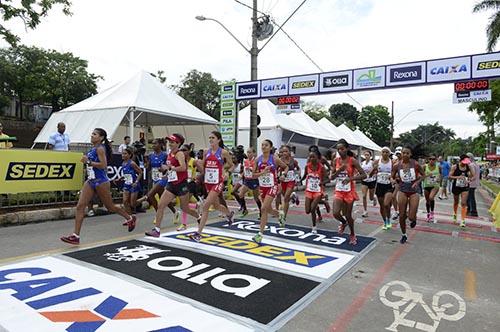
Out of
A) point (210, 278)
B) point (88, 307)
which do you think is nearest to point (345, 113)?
point (210, 278)

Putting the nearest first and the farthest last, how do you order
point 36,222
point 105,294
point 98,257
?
point 105,294, point 98,257, point 36,222

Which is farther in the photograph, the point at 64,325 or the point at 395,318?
the point at 395,318

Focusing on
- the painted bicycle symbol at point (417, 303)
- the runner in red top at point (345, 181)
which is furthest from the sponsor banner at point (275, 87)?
the painted bicycle symbol at point (417, 303)

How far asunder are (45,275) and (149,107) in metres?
12.4

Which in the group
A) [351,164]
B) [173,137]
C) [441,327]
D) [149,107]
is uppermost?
[149,107]

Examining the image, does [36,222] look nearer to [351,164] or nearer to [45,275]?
[45,275]

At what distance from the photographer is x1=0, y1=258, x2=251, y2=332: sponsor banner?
10.5 feet

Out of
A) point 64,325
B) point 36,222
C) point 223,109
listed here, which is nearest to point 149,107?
point 223,109

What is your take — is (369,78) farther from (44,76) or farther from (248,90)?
(44,76)

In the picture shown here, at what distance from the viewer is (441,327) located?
347 centimetres

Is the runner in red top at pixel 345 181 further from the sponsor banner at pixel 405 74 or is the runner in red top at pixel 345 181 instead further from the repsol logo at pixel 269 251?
the sponsor banner at pixel 405 74

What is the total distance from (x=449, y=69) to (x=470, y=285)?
9521 mm

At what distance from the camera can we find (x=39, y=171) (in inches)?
327

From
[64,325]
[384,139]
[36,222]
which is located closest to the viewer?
[64,325]
